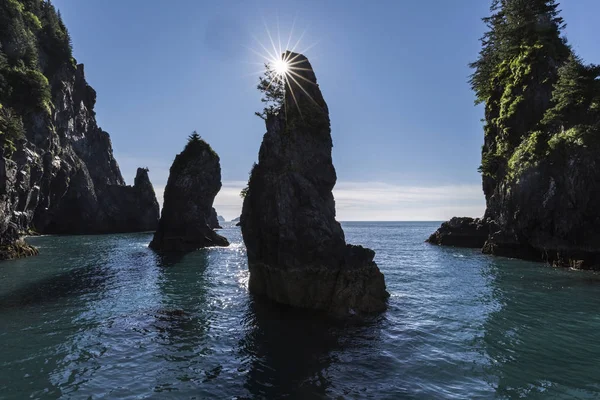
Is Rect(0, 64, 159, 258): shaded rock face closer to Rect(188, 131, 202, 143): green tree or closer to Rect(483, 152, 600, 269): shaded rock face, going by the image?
Rect(188, 131, 202, 143): green tree

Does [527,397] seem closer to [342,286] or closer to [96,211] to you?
[342,286]

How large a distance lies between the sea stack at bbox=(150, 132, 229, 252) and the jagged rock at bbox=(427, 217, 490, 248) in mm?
49941

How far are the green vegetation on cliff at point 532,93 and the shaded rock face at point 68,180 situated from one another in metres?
69.8

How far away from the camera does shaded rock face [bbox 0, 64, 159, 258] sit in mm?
48625

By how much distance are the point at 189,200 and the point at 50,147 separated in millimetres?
31011

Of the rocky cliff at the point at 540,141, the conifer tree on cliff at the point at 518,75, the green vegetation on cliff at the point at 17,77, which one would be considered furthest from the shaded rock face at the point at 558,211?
the green vegetation on cliff at the point at 17,77

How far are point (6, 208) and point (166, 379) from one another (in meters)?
47.5

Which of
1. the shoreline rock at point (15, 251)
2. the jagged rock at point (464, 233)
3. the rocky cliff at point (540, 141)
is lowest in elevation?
the shoreline rock at point (15, 251)

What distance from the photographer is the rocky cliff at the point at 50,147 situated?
4791 centimetres

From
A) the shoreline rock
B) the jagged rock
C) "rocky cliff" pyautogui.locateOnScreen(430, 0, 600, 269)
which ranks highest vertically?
"rocky cliff" pyautogui.locateOnScreen(430, 0, 600, 269)

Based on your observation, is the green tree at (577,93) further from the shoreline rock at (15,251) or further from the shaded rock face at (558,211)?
the shoreline rock at (15,251)

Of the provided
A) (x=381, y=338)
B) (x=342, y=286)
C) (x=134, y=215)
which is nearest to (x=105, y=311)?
(x=342, y=286)

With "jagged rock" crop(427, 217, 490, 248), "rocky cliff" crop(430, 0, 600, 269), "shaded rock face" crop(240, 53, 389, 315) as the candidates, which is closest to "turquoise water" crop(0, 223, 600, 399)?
"shaded rock face" crop(240, 53, 389, 315)

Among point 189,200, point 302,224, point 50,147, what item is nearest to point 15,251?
point 189,200
